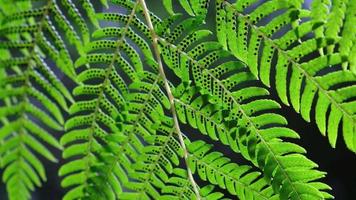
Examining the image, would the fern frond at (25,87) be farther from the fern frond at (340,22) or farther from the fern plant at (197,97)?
the fern frond at (340,22)

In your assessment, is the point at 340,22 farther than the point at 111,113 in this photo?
No

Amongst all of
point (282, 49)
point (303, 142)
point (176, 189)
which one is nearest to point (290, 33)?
point (282, 49)

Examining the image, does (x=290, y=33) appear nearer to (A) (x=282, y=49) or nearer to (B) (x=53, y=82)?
(A) (x=282, y=49)

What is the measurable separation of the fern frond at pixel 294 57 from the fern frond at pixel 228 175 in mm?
130

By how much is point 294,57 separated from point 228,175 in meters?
0.22

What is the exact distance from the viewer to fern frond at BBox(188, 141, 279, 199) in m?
0.83

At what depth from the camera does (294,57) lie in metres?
0.78

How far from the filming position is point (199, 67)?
84 centimetres

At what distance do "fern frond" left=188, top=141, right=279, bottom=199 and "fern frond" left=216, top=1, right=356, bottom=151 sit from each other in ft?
0.43

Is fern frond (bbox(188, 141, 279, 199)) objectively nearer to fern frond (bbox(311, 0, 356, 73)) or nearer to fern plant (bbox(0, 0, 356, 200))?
fern plant (bbox(0, 0, 356, 200))

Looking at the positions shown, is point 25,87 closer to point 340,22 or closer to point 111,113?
point 111,113

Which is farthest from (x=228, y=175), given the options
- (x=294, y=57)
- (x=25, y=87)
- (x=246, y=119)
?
(x=25, y=87)

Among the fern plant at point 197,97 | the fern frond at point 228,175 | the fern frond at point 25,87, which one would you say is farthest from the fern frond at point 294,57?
the fern frond at point 25,87

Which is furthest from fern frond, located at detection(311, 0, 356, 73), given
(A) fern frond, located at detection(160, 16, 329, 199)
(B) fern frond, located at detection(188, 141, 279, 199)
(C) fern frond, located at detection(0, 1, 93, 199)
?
(C) fern frond, located at detection(0, 1, 93, 199)
